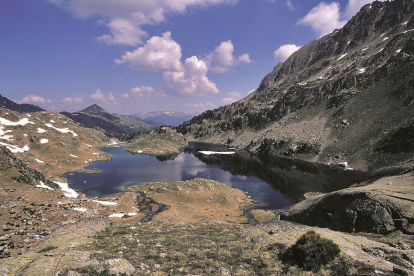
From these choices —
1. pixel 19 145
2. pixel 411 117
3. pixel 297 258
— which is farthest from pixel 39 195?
pixel 411 117

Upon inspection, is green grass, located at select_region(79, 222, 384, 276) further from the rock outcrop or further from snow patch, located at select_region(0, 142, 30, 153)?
snow patch, located at select_region(0, 142, 30, 153)

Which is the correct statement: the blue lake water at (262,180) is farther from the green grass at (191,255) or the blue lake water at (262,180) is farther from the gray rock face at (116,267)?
the gray rock face at (116,267)

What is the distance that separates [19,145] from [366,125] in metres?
197

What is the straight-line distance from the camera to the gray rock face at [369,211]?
16.7 metres

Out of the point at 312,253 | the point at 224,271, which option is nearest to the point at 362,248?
the point at 312,253

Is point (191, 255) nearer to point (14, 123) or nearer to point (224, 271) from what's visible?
point (224, 271)

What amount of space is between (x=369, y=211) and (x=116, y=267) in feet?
76.2

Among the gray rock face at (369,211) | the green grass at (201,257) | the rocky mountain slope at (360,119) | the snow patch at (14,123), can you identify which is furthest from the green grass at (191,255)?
the snow patch at (14,123)

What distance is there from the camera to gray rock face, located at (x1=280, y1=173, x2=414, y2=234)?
16.7m

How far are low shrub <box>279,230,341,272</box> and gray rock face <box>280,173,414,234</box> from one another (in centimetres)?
975

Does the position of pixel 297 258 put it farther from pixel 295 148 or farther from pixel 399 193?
pixel 295 148

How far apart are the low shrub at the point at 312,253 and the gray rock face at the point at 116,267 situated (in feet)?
33.8

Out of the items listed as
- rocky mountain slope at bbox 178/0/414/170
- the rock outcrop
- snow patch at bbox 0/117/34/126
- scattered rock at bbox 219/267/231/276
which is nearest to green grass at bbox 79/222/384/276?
A: scattered rock at bbox 219/267/231/276

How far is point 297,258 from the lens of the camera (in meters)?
12.6
